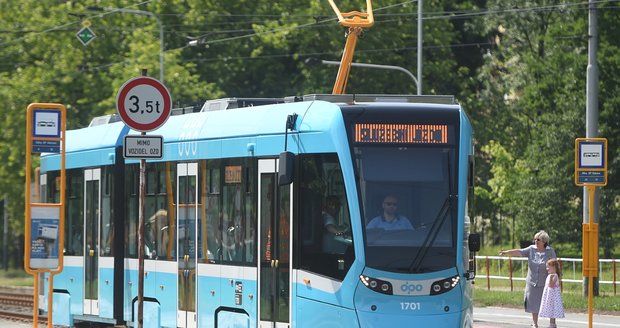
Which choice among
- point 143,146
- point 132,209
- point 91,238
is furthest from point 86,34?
point 143,146

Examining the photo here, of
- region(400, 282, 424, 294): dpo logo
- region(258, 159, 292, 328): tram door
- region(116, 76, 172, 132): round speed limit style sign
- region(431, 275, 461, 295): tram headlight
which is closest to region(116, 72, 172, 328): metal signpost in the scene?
region(116, 76, 172, 132): round speed limit style sign

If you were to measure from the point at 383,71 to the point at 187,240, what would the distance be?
35.5m

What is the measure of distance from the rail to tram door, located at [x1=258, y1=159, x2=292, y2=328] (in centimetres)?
1769

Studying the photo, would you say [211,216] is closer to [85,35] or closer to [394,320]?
[394,320]

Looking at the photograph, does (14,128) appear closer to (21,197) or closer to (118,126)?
(21,197)

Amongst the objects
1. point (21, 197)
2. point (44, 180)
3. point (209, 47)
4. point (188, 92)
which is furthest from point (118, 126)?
point (209, 47)

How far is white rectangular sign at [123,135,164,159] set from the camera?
1596 cm

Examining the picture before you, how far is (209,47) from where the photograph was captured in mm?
56781

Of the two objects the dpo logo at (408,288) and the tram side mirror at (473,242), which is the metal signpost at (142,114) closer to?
the dpo logo at (408,288)

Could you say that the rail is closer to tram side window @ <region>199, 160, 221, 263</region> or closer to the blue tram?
the blue tram

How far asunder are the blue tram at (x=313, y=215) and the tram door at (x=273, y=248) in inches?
0.8

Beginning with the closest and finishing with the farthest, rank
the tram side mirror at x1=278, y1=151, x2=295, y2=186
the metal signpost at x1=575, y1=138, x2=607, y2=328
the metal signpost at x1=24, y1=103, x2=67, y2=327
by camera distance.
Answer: the tram side mirror at x1=278, y1=151, x2=295, y2=186
the metal signpost at x1=24, y1=103, x2=67, y2=327
the metal signpost at x1=575, y1=138, x2=607, y2=328

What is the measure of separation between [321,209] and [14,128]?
3584 cm

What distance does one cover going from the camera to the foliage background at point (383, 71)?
44219 mm
